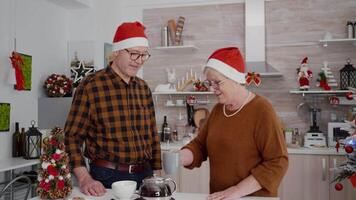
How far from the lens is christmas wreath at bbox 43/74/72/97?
13.1 ft

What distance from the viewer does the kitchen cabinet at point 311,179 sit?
3.78m

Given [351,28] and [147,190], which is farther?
[351,28]

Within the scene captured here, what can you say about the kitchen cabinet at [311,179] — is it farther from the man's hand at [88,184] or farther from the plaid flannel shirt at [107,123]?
the man's hand at [88,184]

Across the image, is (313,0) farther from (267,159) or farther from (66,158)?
(66,158)

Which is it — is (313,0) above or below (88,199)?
above

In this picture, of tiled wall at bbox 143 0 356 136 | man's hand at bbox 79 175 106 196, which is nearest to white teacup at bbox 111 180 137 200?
man's hand at bbox 79 175 106 196

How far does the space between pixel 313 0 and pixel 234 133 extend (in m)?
3.16

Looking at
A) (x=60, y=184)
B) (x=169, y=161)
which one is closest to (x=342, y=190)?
(x=169, y=161)

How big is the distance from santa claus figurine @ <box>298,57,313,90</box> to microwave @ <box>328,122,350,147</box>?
1.60 ft

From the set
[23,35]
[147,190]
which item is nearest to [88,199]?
[147,190]

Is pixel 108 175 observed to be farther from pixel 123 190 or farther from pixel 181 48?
pixel 181 48

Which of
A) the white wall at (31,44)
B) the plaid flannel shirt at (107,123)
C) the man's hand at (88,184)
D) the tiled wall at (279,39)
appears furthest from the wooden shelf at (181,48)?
the man's hand at (88,184)

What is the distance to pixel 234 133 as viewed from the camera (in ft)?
6.20

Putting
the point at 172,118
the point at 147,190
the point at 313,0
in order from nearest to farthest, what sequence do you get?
the point at 147,190
the point at 313,0
the point at 172,118
